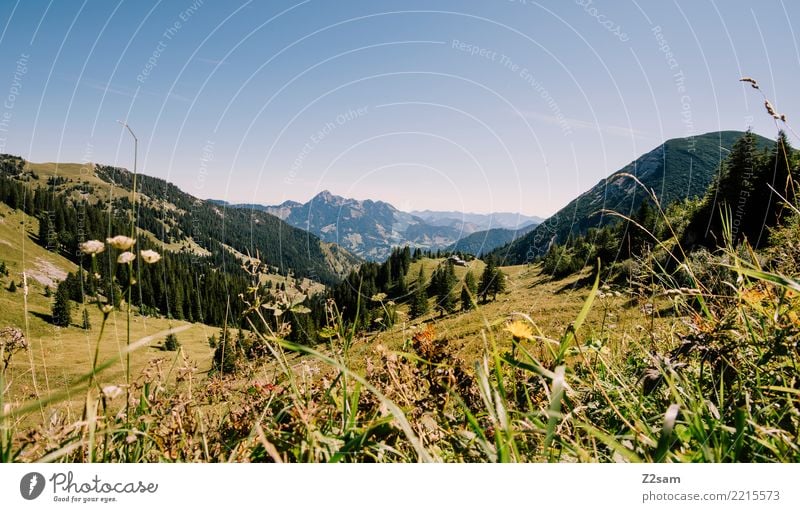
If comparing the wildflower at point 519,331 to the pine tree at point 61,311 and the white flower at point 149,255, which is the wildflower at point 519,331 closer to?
the white flower at point 149,255

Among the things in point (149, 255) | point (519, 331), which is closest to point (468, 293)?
point (519, 331)

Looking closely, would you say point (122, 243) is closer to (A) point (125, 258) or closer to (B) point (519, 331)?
(A) point (125, 258)

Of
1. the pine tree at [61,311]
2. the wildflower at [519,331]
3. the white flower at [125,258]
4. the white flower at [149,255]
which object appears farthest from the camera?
the pine tree at [61,311]

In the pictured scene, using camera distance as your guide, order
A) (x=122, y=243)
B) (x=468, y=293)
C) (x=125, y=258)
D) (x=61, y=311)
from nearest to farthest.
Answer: (x=125, y=258)
(x=122, y=243)
(x=468, y=293)
(x=61, y=311)

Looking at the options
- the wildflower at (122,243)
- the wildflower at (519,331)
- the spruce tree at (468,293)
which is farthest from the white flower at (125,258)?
the wildflower at (519,331)

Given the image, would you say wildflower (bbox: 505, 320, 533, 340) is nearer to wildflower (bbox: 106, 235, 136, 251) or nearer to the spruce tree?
the spruce tree

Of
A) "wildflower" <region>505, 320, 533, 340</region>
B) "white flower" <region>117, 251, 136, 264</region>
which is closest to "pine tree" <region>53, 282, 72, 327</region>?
"white flower" <region>117, 251, 136, 264</region>

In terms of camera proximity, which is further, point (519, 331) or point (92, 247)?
point (519, 331)

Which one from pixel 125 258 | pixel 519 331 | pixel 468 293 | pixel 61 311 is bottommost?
pixel 61 311

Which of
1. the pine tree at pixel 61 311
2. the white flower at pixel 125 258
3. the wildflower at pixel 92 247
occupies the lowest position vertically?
the pine tree at pixel 61 311

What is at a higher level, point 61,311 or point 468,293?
point 468,293

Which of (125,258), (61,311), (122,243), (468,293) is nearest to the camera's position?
(125,258)
